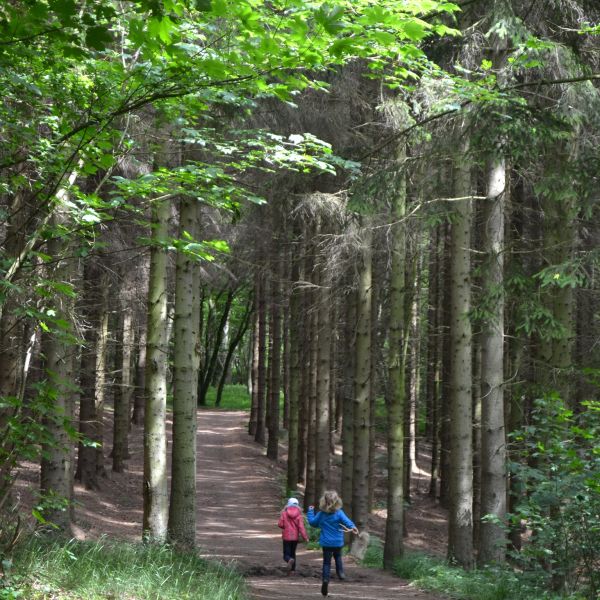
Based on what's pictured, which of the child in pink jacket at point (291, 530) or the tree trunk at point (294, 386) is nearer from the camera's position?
the child in pink jacket at point (291, 530)

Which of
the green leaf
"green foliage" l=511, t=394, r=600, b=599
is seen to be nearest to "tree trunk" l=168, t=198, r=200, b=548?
"green foliage" l=511, t=394, r=600, b=599

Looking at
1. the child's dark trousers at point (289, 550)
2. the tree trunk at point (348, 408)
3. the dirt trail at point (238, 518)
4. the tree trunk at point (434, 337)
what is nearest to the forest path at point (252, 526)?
the dirt trail at point (238, 518)

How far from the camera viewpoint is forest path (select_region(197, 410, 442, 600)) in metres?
11.5

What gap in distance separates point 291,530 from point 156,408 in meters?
3.61

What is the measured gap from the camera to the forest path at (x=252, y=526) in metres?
11.5

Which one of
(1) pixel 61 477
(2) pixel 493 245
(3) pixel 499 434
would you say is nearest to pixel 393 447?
(3) pixel 499 434

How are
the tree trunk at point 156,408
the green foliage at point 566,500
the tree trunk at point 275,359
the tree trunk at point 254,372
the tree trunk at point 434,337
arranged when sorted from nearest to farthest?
the green foliage at point 566,500 → the tree trunk at point 156,408 → the tree trunk at point 434,337 → the tree trunk at point 275,359 → the tree trunk at point 254,372

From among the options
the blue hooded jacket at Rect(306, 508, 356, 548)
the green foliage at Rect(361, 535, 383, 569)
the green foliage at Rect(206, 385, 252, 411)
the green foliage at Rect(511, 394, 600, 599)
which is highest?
the green foliage at Rect(511, 394, 600, 599)

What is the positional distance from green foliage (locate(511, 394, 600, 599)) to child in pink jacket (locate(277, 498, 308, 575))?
15.7 feet

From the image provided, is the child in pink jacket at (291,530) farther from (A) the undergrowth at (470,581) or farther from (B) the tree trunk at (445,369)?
(B) the tree trunk at (445,369)

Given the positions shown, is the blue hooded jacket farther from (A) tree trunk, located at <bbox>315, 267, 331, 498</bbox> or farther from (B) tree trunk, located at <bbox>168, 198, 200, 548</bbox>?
(A) tree trunk, located at <bbox>315, 267, 331, 498</bbox>

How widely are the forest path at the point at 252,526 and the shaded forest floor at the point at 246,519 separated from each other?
0.02 metres

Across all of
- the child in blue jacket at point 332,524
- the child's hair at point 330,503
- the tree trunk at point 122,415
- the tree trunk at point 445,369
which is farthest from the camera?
the tree trunk at point 122,415

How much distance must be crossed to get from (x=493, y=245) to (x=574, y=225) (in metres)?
1.65
